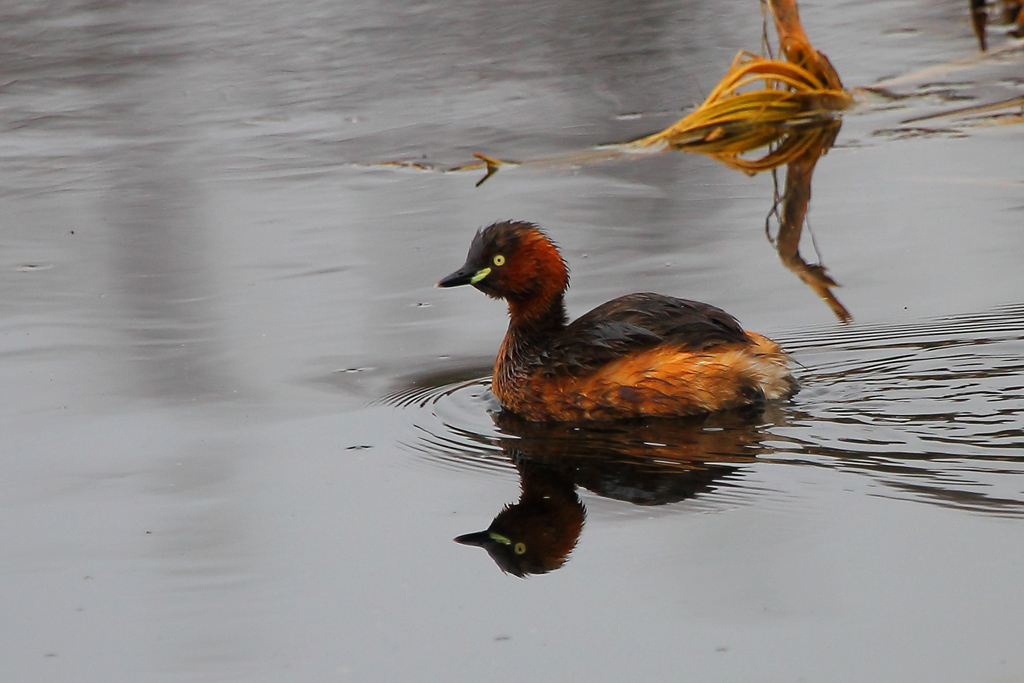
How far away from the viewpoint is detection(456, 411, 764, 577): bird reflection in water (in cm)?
525

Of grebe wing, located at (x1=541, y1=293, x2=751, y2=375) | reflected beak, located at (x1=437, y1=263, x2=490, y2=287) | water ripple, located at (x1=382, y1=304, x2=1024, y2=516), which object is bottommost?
water ripple, located at (x1=382, y1=304, x2=1024, y2=516)

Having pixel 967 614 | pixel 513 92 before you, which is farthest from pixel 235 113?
pixel 967 614

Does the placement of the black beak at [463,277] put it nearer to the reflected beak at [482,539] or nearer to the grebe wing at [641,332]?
the grebe wing at [641,332]

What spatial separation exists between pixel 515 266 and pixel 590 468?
4.96 feet

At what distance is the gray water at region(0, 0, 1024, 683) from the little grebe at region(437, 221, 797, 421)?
0.20 m

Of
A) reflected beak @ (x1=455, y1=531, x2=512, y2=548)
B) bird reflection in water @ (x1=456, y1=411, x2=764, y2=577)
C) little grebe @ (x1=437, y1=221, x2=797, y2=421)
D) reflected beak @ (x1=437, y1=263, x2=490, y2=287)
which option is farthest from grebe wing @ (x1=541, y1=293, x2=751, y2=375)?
reflected beak @ (x1=455, y1=531, x2=512, y2=548)

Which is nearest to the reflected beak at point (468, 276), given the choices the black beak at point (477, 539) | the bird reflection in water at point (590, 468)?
the bird reflection in water at point (590, 468)

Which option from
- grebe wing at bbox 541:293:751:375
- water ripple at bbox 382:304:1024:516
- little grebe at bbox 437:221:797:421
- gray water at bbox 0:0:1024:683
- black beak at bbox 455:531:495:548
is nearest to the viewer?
gray water at bbox 0:0:1024:683

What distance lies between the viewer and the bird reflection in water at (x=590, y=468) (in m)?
5.25

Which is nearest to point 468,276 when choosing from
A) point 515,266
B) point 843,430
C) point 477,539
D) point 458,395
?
point 515,266

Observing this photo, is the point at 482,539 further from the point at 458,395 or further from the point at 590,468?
the point at 458,395

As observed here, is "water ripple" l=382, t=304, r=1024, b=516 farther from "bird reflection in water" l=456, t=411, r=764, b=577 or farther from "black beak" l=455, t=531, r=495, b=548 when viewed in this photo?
"black beak" l=455, t=531, r=495, b=548

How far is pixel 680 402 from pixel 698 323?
1.23 ft

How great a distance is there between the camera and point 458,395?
23.2ft
